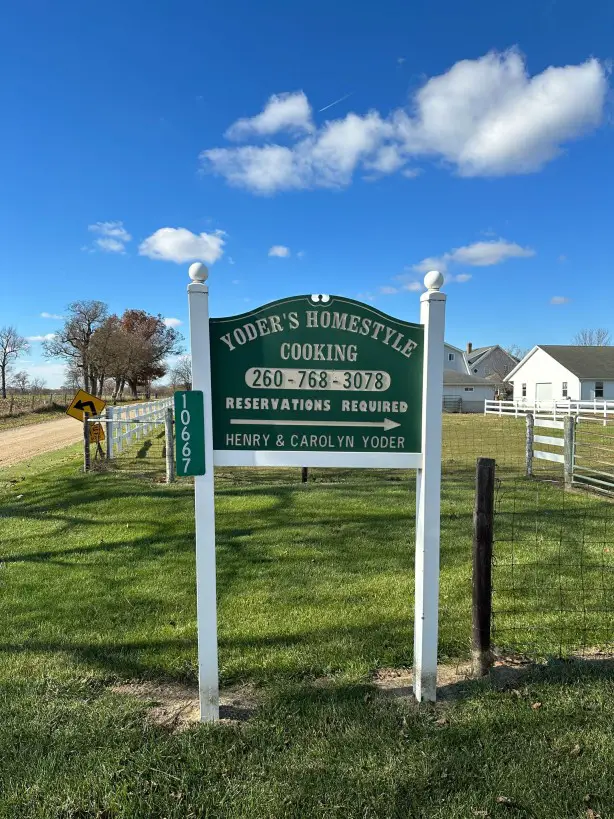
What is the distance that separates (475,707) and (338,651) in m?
0.97

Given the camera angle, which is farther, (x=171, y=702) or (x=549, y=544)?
(x=549, y=544)

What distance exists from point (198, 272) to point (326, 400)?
997 mm

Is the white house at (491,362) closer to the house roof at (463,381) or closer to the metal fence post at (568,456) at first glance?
the house roof at (463,381)

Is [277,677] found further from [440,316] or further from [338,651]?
[440,316]

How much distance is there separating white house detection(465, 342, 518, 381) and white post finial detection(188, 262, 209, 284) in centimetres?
6164

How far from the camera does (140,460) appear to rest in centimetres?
1333

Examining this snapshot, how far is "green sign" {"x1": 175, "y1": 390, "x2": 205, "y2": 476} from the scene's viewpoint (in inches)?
117

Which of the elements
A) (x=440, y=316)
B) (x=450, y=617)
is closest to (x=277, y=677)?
(x=450, y=617)

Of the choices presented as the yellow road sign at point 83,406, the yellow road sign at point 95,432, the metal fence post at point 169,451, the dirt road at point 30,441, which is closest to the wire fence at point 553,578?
the metal fence post at point 169,451

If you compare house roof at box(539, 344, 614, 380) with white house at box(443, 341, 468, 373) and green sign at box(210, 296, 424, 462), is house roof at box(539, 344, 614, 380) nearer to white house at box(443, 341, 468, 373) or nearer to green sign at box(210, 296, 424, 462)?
white house at box(443, 341, 468, 373)

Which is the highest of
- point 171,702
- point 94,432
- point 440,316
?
point 440,316

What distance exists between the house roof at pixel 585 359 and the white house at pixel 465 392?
8746 mm

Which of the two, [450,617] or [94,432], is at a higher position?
[94,432]

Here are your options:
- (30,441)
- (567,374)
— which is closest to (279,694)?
(30,441)
